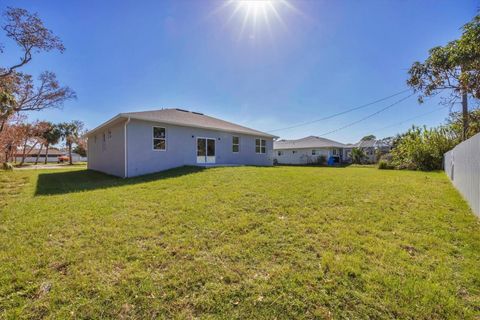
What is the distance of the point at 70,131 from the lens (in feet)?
133

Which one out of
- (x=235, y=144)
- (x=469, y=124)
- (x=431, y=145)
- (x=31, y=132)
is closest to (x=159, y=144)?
(x=235, y=144)

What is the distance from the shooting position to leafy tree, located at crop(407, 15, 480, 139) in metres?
5.15

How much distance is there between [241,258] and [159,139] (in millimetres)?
10507

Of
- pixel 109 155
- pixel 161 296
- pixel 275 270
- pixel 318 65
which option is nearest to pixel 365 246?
pixel 275 270

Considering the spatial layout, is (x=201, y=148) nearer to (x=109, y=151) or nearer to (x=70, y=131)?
(x=109, y=151)

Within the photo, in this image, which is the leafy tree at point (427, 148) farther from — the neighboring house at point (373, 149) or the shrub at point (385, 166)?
the neighboring house at point (373, 149)

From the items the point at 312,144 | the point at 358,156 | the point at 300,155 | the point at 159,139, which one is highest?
the point at 312,144

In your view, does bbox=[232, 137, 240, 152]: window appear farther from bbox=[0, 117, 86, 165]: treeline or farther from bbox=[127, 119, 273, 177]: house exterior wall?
bbox=[0, 117, 86, 165]: treeline

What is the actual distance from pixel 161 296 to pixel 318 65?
13077 mm

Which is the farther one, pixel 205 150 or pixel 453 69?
pixel 205 150

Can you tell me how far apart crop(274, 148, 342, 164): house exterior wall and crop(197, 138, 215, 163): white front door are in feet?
63.3

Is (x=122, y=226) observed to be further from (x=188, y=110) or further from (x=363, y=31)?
(x=188, y=110)

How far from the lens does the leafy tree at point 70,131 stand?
3944 cm

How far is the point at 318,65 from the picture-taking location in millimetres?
12430
